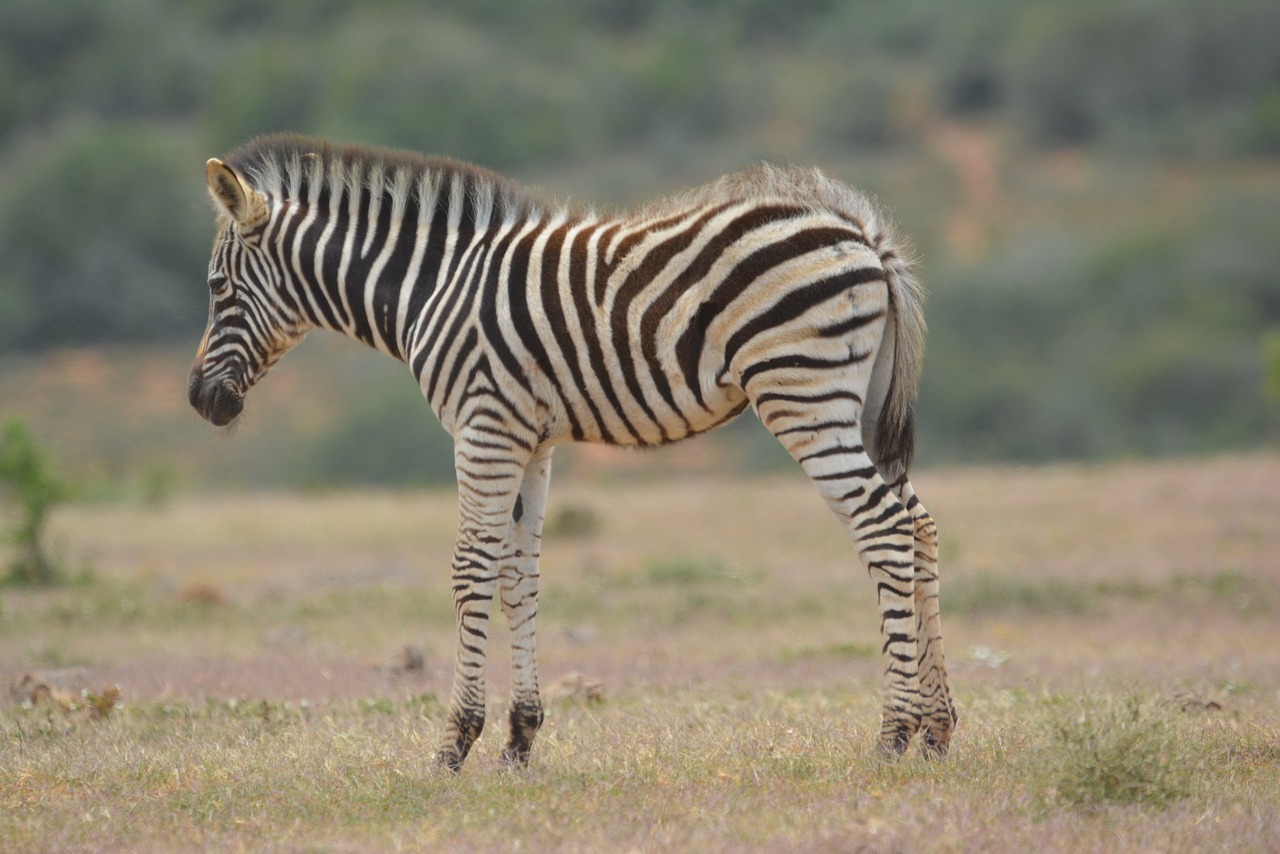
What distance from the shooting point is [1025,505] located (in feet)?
64.4

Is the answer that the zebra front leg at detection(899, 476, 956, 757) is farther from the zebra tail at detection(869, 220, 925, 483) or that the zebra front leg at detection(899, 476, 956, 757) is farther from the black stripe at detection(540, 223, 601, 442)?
the black stripe at detection(540, 223, 601, 442)

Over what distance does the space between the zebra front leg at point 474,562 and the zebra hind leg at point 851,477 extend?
125cm

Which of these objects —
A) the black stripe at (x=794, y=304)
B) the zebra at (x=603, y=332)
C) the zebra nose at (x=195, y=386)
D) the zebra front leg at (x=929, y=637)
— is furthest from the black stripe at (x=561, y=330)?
the zebra nose at (x=195, y=386)

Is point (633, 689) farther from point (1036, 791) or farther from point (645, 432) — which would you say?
point (1036, 791)

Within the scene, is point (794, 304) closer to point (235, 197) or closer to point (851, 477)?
point (851, 477)

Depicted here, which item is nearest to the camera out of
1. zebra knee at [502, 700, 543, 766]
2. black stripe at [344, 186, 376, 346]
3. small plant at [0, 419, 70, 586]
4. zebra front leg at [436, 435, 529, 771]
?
zebra front leg at [436, 435, 529, 771]

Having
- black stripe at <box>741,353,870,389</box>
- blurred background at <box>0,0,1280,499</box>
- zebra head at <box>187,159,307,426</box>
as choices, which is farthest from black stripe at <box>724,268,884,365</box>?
blurred background at <box>0,0,1280,499</box>

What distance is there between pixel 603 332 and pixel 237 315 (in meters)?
2.10

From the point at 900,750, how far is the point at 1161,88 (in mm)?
56946

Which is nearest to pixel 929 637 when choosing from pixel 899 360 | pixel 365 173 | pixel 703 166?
pixel 899 360

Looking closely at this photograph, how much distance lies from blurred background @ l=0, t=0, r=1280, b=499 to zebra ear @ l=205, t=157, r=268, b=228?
1776cm

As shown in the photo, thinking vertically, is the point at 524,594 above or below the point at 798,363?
below

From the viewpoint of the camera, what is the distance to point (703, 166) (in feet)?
188

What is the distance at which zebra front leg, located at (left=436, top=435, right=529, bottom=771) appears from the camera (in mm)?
6746
